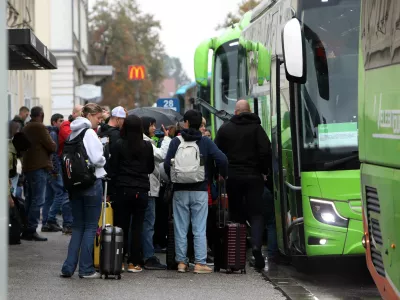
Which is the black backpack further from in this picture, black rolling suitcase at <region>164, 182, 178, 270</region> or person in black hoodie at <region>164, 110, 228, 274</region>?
black rolling suitcase at <region>164, 182, 178, 270</region>

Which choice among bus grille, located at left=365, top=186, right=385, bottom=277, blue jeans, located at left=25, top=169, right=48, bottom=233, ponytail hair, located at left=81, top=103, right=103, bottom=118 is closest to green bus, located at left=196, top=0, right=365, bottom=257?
ponytail hair, located at left=81, top=103, right=103, bottom=118

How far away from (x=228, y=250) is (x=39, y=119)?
4904 millimetres

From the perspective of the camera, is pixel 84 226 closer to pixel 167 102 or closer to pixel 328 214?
pixel 328 214

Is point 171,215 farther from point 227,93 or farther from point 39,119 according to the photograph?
point 227,93

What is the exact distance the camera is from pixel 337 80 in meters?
12.1

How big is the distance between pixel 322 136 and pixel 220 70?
11.7 metres

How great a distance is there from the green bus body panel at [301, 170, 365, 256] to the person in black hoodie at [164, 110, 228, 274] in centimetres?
128

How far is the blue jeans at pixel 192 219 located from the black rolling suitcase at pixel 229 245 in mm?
251

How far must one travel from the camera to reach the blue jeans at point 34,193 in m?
17.2

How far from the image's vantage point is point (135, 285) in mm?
11867

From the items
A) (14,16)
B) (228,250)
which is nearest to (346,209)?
(228,250)

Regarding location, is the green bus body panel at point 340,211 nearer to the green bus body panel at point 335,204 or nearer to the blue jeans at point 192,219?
the green bus body panel at point 335,204

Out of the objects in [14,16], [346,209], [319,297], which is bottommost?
[319,297]

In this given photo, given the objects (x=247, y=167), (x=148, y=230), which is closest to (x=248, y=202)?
(x=247, y=167)
